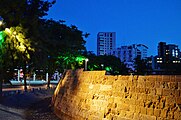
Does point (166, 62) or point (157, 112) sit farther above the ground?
point (166, 62)

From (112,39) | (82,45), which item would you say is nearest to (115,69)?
(82,45)

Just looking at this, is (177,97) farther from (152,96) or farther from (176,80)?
(152,96)

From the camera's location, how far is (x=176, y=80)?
8711mm

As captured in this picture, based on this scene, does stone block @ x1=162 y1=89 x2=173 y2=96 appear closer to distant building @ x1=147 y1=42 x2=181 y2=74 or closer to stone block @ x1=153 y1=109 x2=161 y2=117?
stone block @ x1=153 y1=109 x2=161 y2=117

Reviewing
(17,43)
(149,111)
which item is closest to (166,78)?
(149,111)

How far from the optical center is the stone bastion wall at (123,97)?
8.83 metres

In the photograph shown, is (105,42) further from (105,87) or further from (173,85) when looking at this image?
(173,85)

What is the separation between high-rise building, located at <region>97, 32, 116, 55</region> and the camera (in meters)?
170

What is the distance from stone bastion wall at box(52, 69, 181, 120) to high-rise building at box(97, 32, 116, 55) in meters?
154

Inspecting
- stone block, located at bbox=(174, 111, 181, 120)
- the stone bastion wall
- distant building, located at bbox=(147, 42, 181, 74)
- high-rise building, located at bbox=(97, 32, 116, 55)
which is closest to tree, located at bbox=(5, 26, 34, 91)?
the stone bastion wall

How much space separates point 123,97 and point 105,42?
162271 millimetres

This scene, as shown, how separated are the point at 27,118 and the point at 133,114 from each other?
383 inches

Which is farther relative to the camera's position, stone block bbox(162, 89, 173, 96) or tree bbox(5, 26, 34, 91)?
tree bbox(5, 26, 34, 91)

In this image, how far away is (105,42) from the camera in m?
172
